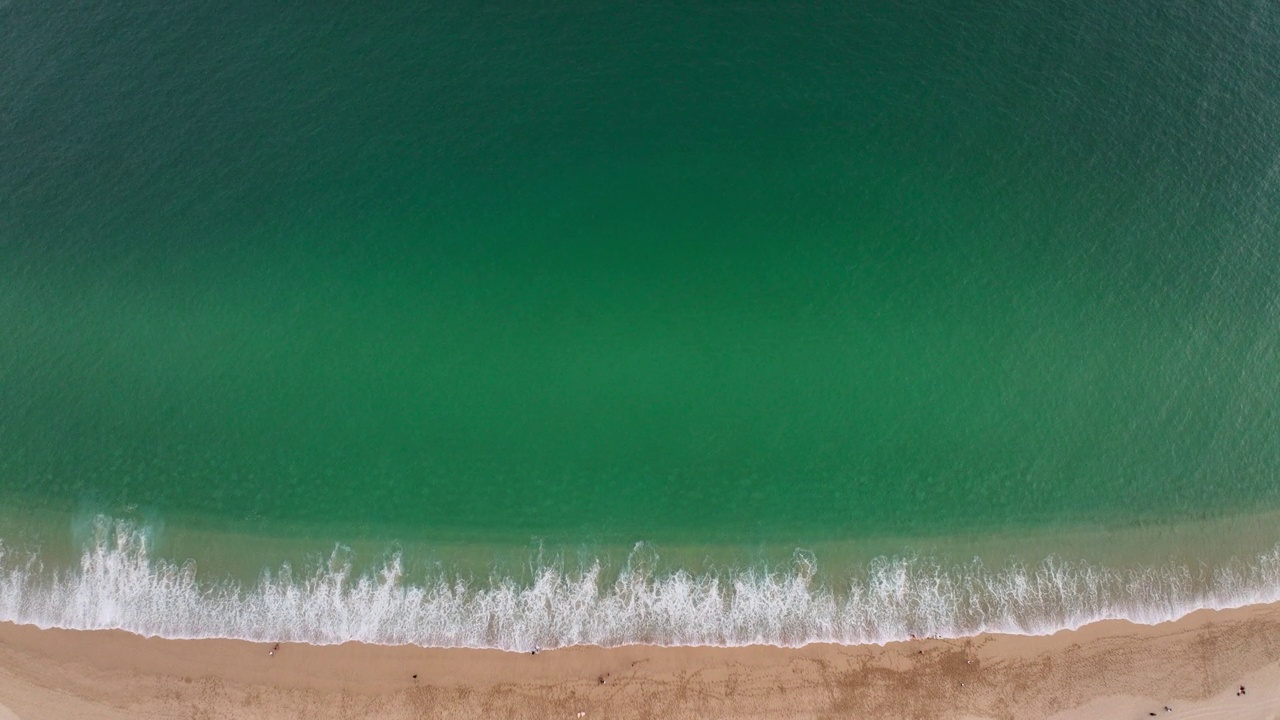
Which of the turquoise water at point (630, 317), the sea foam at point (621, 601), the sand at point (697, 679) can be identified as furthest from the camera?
the turquoise water at point (630, 317)

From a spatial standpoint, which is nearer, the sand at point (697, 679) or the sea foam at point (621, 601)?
the sand at point (697, 679)

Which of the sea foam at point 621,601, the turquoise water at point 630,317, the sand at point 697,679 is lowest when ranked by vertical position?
the sand at point 697,679

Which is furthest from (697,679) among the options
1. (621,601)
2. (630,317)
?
(630,317)

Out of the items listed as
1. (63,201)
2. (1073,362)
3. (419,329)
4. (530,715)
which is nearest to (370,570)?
(530,715)

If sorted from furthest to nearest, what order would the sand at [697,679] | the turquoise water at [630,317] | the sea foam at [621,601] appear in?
the turquoise water at [630,317], the sea foam at [621,601], the sand at [697,679]

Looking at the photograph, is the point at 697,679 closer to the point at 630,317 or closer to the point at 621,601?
the point at 621,601

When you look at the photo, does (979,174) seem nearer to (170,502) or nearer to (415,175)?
(415,175)

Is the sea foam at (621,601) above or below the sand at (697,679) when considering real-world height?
above
